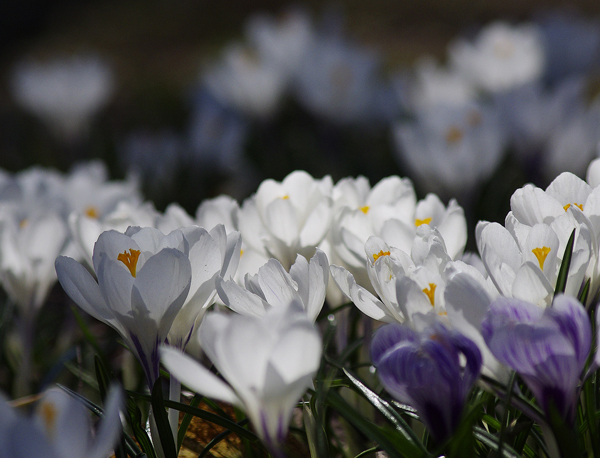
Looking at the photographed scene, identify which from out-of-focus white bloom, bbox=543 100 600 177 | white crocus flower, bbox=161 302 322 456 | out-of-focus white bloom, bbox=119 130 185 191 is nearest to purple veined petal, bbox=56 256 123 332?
white crocus flower, bbox=161 302 322 456

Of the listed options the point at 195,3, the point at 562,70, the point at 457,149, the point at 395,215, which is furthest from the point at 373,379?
the point at 195,3

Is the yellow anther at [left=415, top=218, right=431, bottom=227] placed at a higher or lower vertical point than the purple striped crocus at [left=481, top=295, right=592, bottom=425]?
higher

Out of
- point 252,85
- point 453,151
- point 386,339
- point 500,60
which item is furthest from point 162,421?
point 500,60

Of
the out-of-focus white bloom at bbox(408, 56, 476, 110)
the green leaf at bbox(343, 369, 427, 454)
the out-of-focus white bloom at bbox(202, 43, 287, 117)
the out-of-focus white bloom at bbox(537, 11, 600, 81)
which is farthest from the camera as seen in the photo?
the out-of-focus white bloom at bbox(537, 11, 600, 81)

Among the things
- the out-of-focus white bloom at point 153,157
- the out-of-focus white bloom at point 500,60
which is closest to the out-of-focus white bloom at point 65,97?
the out-of-focus white bloom at point 153,157

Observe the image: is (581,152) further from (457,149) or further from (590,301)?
(590,301)

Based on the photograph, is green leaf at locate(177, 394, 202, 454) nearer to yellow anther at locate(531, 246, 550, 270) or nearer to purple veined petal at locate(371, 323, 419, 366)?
purple veined petal at locate(371, 323, 419, 366)

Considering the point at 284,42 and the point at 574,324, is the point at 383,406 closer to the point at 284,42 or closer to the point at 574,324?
the point at 574,324
